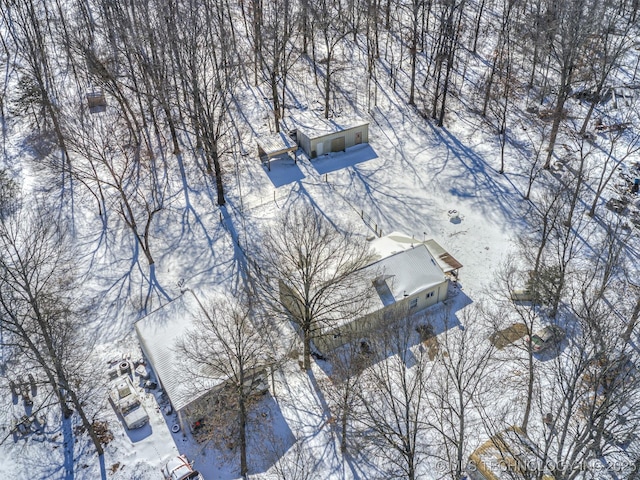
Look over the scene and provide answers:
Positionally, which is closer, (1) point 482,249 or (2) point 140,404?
(2) point 140,404

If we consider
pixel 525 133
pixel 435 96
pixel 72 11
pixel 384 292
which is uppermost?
pixel 72 11

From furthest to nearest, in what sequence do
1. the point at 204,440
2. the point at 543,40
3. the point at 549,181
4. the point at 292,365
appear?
the point at 543,40
the point at 549,181
the point at 292,365
the point at 204,440

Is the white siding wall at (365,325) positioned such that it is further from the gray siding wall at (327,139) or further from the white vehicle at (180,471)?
the gray siding wall at (327,139)

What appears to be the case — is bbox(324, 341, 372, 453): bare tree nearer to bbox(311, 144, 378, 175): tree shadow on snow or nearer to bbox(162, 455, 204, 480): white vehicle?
bbox(162, 455, 204, 480): white vehicle

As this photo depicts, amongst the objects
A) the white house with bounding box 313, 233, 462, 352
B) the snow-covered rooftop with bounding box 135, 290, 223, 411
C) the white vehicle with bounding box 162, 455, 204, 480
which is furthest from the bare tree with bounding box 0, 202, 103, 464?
the white house with bounding box 313, 233, 462, 352

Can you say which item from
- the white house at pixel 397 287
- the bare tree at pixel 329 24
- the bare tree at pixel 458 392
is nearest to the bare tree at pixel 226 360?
the white house at pixel 397 287

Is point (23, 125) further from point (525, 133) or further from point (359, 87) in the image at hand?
point (525, 133)

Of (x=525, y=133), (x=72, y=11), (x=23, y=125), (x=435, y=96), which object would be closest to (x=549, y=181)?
(x=525, y=133)

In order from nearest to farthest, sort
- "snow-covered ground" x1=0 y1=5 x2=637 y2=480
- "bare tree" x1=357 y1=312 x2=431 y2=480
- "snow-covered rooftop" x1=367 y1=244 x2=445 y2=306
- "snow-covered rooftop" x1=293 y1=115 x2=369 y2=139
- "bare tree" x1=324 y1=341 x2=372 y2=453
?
"bare tree" x1=357 y1=312 x2=431 y2=480 < "bare tree" x1=324 y1=341 x2=372 y2=453 < "snow-covered ground" x1=0 y1=5 x2=637 y2=480 < "snow-covered rooftop" x1=367 y1=244 x2=445 y2=306 < "snow-covered rooftop" x1=293 y1=115 x2=369 y2=139
